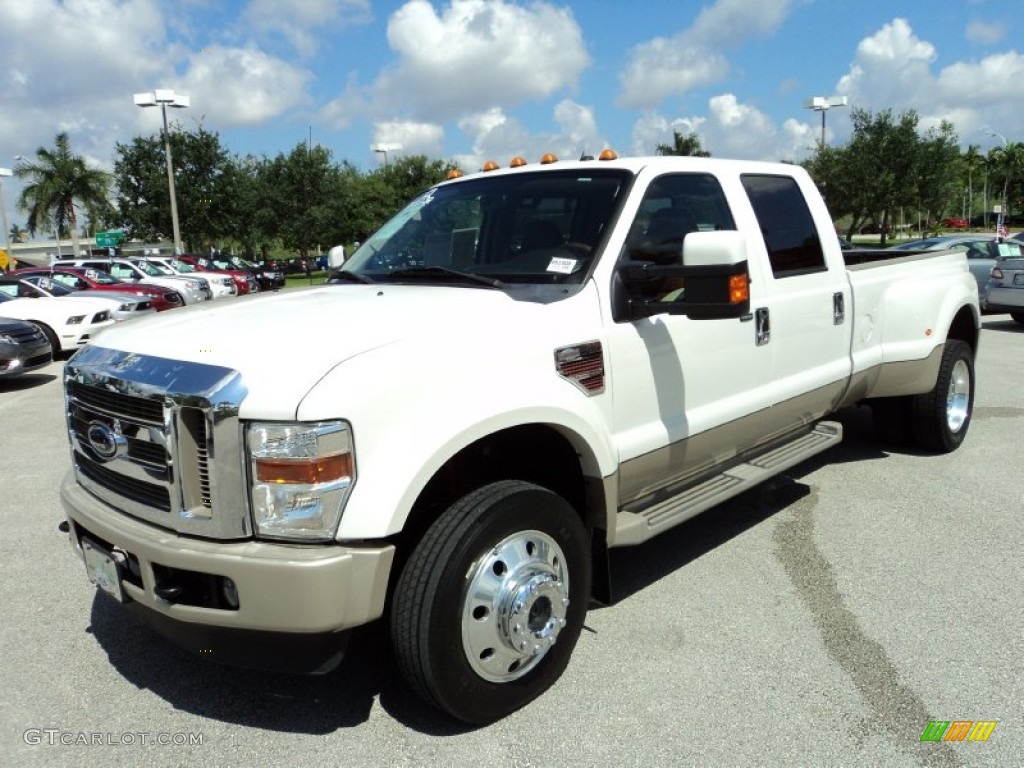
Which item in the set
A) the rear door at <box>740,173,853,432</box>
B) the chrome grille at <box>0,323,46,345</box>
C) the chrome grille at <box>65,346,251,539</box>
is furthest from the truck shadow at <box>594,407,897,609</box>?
the chrome grille at <box>0,323,46,345</box>

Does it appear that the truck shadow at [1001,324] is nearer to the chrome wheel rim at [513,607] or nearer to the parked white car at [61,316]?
the chrome wheel rim at [513,607]

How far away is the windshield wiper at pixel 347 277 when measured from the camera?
3.87m

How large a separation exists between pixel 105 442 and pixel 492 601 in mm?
1414

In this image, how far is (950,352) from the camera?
18.6ft

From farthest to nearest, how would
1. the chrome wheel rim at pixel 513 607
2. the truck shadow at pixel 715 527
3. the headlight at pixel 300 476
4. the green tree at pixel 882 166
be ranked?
the green tree at pixel 882 166 < the truck shadow at pixel 715 527 < the chrome wheel rim at pixel 513 607 < the headlight at pixel 300 476

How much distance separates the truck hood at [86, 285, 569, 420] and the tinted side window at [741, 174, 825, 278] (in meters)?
1.76

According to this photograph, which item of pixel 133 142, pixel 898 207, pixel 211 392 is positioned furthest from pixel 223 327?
pixel 133 142

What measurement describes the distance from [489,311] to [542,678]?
1.33m

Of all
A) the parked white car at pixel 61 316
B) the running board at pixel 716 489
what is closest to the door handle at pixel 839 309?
the running board at pixel 716 489

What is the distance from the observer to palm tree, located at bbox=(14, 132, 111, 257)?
46.3m

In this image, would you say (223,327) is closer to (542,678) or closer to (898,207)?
(542,678)

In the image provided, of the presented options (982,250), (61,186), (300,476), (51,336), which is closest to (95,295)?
(51,336)

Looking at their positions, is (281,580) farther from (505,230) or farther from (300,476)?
(505,230)

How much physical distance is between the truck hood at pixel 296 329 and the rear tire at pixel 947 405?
12.5 feet
